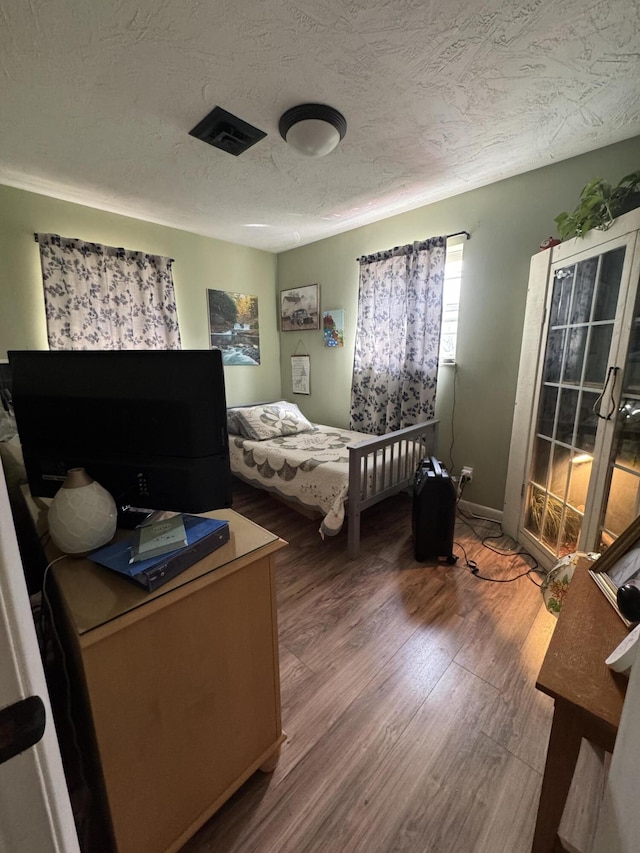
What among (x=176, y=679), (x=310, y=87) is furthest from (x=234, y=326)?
(x=176, y=679)

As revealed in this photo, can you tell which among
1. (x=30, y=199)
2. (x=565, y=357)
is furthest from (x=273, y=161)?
(x=565, y=357)

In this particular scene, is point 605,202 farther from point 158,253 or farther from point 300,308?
point 158,253

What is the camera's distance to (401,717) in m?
1.21

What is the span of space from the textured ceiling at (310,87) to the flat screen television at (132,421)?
1216mm

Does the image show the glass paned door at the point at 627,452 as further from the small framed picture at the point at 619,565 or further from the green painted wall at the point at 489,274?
the green painted wall at the point at 489,274

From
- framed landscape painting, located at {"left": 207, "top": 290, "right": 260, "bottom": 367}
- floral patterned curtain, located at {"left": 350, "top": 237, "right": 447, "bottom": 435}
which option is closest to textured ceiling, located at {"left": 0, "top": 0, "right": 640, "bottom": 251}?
floral patterned curtain, located at {"left": 350, "top": 237, "right": 447, "bottom": 435}

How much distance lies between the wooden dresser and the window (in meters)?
2.31

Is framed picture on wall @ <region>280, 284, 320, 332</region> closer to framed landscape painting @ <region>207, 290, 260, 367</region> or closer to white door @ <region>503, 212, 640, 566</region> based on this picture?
framed landscape painting @ <region>207, 290, 260, 367</region>

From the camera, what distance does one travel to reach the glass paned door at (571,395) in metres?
1.63

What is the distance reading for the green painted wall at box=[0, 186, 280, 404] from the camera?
7.47ft

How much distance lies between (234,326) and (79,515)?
9.77 ft

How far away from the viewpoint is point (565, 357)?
187 centimetres

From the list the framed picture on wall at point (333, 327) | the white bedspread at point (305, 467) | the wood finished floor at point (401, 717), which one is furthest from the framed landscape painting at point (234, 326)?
the wood finished floor at point (401, 717)

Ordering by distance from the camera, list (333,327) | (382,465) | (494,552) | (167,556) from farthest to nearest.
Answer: (333,327)
(382,465)
(494,552)
(167,556)
